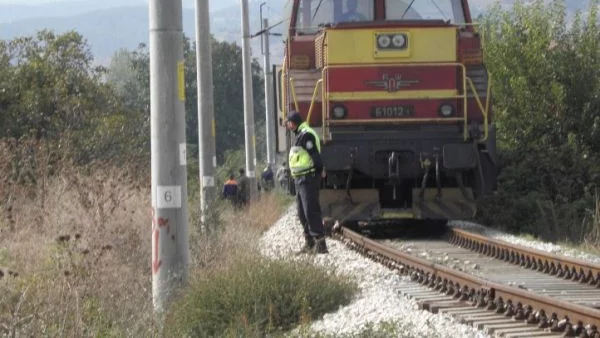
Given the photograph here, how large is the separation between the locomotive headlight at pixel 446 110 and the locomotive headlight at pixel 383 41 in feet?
3.84

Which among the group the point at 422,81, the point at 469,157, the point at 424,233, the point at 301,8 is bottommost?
the point at 424,233

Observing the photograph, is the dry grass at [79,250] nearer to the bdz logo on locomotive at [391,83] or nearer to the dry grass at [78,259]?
the dry grass at [78,259]

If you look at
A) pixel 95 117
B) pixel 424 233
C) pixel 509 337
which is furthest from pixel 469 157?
pixel 95 117

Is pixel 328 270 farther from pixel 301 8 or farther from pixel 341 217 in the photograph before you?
pixel 301 8

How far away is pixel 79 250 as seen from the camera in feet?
38.1

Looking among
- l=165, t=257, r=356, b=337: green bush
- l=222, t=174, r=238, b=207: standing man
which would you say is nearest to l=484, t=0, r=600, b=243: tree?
l=222, t=174, r=238, b=207: standing man

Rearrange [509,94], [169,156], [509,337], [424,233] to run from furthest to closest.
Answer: [509,94] → [424,233] → [169,156] → [509,337]

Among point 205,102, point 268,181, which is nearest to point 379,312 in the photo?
point 205,102

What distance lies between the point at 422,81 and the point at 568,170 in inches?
225

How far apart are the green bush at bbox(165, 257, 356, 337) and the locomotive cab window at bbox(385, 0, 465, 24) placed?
7947mm

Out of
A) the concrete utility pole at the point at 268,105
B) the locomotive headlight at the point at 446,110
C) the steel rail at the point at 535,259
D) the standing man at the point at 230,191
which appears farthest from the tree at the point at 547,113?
the concrete utility pole at the point at 268,105

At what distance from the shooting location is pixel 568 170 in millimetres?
21422

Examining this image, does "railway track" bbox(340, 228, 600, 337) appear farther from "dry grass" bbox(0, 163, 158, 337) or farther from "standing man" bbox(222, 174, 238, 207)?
"standing man" bbox(222, 174, 238, 207)

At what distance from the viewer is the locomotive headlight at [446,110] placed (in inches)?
659
